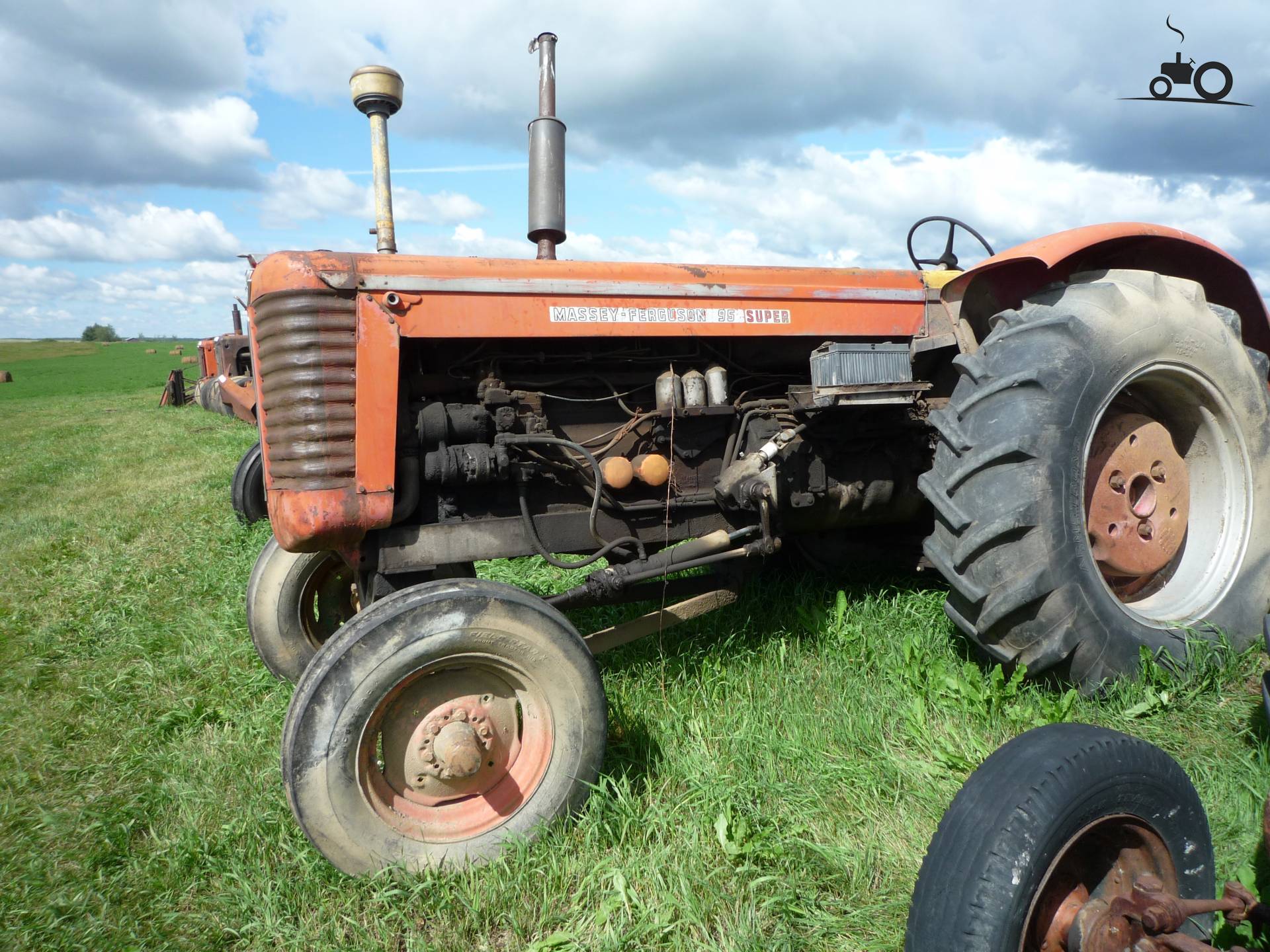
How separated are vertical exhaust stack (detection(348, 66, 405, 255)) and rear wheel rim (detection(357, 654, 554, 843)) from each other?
4.90 ft

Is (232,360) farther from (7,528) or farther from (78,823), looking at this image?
(78,823)

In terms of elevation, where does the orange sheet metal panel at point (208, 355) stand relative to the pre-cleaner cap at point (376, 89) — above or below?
below

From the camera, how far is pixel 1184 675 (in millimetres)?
2781

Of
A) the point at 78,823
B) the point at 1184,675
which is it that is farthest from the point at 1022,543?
the point at 78,823

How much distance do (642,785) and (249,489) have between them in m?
3.80

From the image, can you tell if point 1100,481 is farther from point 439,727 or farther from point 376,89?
point 376,89

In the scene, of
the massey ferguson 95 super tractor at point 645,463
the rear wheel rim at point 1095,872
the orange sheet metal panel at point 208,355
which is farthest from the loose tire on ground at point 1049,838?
the orange sheet metal panel at point 208,355

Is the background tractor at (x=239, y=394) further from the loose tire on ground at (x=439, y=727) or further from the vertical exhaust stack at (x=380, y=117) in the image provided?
the loose tire on ground at (x=439, y=727)

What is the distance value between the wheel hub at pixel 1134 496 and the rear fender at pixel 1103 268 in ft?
1.96

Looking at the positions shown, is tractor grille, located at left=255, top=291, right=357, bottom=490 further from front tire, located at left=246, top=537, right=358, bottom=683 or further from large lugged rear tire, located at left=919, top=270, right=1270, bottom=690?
large lugged rear tire, located at left=919, top=270, right=1270, bottom=690

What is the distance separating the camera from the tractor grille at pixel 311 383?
7.83 ft

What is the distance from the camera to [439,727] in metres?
2.34

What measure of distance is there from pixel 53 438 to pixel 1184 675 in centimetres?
1665

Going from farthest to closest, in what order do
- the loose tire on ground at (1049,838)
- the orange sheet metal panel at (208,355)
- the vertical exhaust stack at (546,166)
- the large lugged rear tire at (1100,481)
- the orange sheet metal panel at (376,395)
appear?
the orange sheet metal panel at (208,355) < the vertical exhaust stack at (546,166) < the large lugged rear tire at (1100,481) < the orange sheet metal panel at (376,395) < the loose tire on ground at (1049,838)
